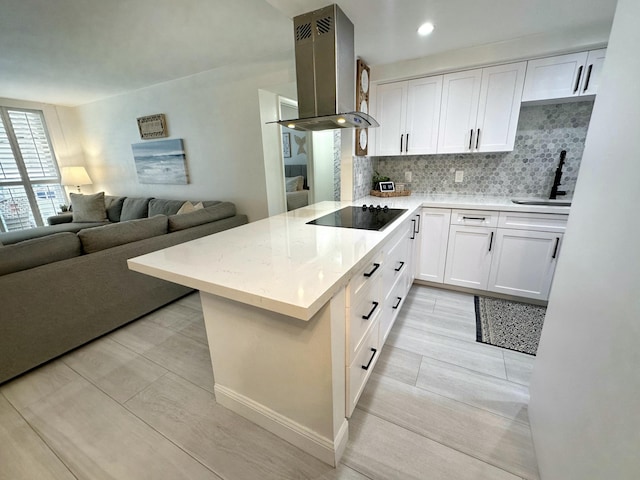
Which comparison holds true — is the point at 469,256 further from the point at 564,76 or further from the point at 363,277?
the point at 363,277

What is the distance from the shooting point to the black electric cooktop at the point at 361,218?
5.74 feet

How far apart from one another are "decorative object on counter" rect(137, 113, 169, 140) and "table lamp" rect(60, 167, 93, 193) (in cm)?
177

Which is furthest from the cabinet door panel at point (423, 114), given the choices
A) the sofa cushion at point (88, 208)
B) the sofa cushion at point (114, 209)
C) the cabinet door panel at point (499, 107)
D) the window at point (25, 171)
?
the window at point (25, 171)

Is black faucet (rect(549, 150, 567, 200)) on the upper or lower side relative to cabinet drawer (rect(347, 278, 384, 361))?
upper

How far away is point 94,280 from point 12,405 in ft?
2.75

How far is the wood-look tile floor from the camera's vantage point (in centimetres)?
120

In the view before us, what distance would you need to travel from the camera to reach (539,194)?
102 inches

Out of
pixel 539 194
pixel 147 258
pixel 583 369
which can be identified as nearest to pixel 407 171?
pixel 539 194

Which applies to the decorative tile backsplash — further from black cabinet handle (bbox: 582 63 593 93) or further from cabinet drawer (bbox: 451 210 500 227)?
cabinet drawer (bbox: 451 210 500 227)

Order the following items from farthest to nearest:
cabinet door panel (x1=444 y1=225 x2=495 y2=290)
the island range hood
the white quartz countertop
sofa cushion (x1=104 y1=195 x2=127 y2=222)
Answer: sofa cushion (x1=104 y1=195 x2=127 y2=222) → cabinet door panel (x1=444 y1=225 x2=495 y2=290) → the island range hood → the white quartz countertop

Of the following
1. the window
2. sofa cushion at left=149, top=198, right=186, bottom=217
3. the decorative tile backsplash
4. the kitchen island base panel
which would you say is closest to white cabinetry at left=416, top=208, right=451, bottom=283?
the decorative tile backsplash

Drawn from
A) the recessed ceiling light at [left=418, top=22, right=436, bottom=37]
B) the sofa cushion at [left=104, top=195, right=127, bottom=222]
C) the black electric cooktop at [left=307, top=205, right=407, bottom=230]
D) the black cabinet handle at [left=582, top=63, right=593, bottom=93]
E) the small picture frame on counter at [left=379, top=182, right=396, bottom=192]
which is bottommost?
the sofa cushion at [left=104, top=195, right=127, bottom=222]

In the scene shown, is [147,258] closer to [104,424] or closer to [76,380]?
[104,424]

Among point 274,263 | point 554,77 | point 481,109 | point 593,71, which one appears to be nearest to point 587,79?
point 593,71
